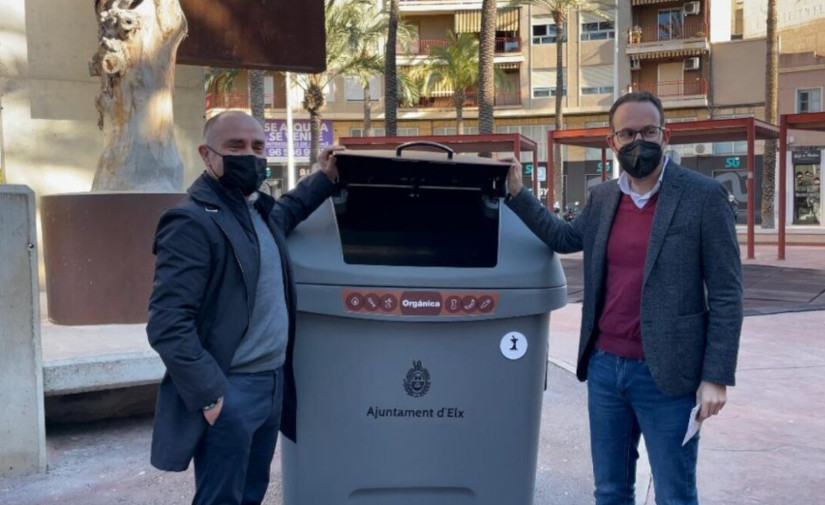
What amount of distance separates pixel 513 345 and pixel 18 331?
2.42m

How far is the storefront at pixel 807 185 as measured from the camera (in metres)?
35.9

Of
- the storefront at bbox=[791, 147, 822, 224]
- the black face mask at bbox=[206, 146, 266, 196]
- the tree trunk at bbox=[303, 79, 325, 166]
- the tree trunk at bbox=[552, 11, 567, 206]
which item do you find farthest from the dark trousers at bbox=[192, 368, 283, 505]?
the storefront at bbox=[791, 147, 822, 224]

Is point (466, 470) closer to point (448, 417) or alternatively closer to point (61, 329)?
point (448, 417)

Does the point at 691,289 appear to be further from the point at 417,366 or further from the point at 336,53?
the point at 336,53

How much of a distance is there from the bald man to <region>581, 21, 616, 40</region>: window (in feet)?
138

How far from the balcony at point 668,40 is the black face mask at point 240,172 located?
4112 cm

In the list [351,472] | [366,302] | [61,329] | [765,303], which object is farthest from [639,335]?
[765,303]

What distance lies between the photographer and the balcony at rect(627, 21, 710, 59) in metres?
39.9

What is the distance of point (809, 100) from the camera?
123 feet

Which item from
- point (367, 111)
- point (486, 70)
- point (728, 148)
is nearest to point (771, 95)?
point (486, 70)

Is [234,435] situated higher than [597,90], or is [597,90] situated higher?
[597,90]

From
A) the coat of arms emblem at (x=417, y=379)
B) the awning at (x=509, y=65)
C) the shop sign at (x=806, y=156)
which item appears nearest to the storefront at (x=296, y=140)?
the awning at (x=509, y=65)

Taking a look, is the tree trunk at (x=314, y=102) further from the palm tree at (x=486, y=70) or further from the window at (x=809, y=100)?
the window at (x=809, y=100)

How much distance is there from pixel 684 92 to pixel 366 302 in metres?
41.2
